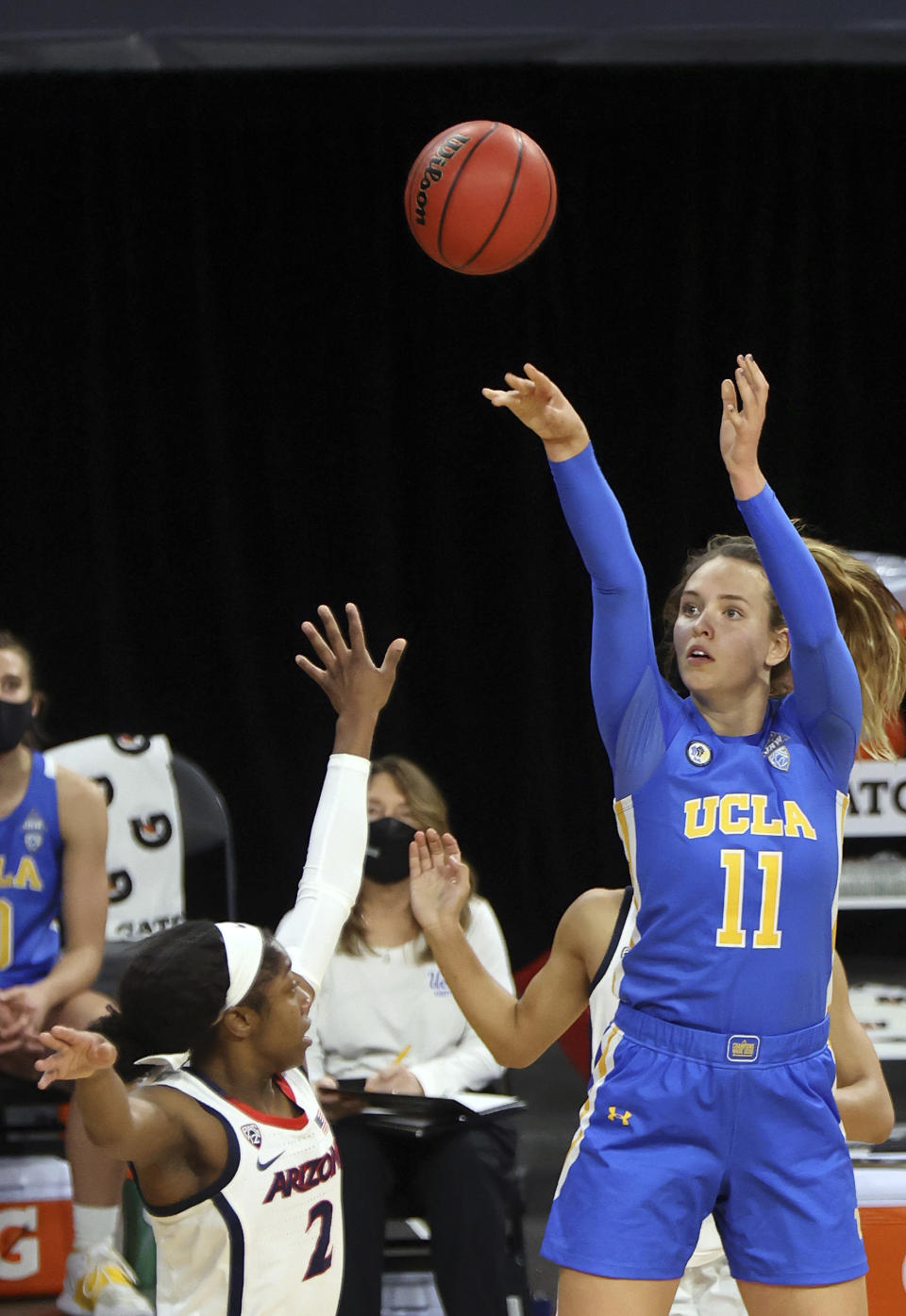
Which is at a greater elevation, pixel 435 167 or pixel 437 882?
pixel 435 167

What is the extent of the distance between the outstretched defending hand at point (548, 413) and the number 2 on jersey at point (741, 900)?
594 mm

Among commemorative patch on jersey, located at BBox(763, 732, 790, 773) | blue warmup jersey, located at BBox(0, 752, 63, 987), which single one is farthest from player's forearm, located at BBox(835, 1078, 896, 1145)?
blue warmup jersey, located at BBox(0, 752, 63, 987)

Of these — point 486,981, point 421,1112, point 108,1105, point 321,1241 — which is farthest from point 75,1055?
point 421,1112

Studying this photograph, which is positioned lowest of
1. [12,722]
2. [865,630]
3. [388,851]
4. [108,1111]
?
[108,1111]

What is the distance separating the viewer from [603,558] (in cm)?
222

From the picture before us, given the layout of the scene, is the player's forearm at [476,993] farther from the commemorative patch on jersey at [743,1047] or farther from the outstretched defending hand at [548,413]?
the outstretched defending hand at [548,413]

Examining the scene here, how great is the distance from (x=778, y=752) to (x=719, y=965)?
0.32 m

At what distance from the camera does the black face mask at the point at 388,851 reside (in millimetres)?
3914

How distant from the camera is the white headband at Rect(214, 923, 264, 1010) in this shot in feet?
7.68

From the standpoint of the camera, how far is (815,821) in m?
2.25

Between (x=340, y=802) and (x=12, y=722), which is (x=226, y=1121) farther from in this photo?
(x=12, y=722)

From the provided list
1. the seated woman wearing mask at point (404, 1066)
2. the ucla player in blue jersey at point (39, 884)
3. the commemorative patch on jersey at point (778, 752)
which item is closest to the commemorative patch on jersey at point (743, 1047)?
the commemorative patch on jersey at point (778, 752)

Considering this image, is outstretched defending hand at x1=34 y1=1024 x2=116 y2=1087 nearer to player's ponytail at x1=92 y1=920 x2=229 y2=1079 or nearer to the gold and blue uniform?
player's ponytail at x1=92 y1=920 x2=229 y2=1079

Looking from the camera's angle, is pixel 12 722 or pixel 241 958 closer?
pixel 241 958
